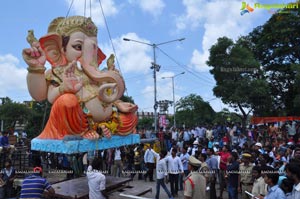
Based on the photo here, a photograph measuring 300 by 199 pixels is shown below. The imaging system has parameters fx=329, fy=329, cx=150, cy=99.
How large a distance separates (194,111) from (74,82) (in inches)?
1350

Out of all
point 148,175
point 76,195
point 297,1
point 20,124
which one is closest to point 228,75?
point 297,1

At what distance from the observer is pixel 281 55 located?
88.7 feet

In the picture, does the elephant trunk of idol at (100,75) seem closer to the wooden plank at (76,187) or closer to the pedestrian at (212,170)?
the wooden plank at (76,187)

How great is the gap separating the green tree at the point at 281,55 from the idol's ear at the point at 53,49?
18.7 m

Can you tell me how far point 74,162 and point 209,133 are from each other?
9057 mm

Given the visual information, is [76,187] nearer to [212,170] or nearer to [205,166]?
[205,166]

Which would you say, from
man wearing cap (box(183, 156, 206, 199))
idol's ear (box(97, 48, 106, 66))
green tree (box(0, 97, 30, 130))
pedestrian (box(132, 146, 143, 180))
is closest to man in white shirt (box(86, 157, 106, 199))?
man wearing cap (box(183, 156, 206, 199))

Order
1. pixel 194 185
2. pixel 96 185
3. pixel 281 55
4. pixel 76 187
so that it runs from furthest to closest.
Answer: pixel 281 55 < pixel 76 187 < pixel 96 185 < pixel 194 185

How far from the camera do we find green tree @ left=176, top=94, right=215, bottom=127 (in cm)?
4212

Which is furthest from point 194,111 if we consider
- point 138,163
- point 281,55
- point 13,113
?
point 138,163

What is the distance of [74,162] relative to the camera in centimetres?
1225

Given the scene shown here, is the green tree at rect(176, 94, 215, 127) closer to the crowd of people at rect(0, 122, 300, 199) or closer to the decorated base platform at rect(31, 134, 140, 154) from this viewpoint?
the crowd of people at rect(0, 122, 300, 199)

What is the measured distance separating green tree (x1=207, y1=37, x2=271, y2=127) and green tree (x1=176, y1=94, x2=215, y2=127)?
45.0 feet

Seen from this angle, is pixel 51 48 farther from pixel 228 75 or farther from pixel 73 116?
pixel 228 75
